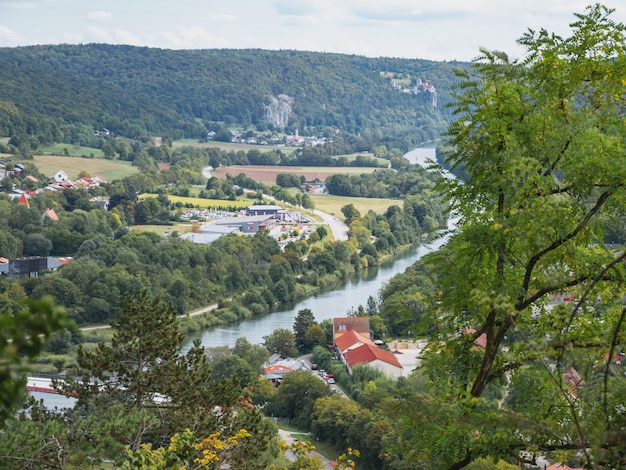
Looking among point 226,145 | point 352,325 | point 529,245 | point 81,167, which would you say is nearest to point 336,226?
point 352,325

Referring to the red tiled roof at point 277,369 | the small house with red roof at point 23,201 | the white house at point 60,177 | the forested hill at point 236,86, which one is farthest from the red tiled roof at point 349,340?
the forested hill at point 236,86

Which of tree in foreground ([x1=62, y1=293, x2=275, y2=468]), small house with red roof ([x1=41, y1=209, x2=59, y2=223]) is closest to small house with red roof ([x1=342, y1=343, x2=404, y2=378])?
tree in foreground ([x1=62, y1=293, x2=275, y2=468])

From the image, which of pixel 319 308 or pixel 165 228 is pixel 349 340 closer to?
pixel 319 308

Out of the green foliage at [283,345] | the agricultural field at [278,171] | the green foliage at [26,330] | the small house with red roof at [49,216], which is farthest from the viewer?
the agricultural field at [278,171]

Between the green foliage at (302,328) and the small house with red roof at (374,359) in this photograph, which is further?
the green foliage at (302,328)

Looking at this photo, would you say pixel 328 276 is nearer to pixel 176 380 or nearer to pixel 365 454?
pixel 365 454

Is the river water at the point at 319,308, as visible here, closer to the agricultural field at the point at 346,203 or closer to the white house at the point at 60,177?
the agricultural field at the point at 346,203

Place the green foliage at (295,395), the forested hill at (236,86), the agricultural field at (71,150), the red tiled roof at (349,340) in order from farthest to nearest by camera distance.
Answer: the forested hill at (236,86) → the agricultural field at (71,150) → the red tiled roof at (349,340) → the green foliage at (295,395)

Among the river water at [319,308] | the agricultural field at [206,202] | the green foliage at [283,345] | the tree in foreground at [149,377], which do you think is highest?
the tree in foreground at [149,377]
